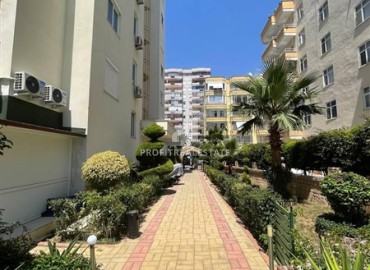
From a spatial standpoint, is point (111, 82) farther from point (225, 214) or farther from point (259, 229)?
point (259, 229)

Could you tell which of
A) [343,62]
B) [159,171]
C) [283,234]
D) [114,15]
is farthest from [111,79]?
[343,62]

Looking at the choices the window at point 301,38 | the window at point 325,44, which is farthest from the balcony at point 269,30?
the window at point 325,44

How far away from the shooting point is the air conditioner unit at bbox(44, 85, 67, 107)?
27.1ft

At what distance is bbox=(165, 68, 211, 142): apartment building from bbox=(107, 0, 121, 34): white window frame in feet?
235

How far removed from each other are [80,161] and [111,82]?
178 inches

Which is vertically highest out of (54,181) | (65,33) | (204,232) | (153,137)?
(65,33)

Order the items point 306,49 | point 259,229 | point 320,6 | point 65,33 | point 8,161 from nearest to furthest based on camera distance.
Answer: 1. point 259,229
2. point 8,161
3. point 65,33
4. point 320,6
5. point 306,49

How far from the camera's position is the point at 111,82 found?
40.1ft

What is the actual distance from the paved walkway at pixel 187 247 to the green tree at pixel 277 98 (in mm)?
3741

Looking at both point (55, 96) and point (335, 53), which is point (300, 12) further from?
point (55, 96)

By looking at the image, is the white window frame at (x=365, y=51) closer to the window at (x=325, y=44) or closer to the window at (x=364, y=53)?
the window at (x=364, y=53)

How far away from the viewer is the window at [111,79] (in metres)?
11.7

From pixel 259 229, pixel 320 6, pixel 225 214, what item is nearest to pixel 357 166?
pixel 225 214

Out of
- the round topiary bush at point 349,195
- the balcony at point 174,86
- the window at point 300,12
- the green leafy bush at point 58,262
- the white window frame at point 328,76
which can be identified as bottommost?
the green leafy bush at point 58,262
